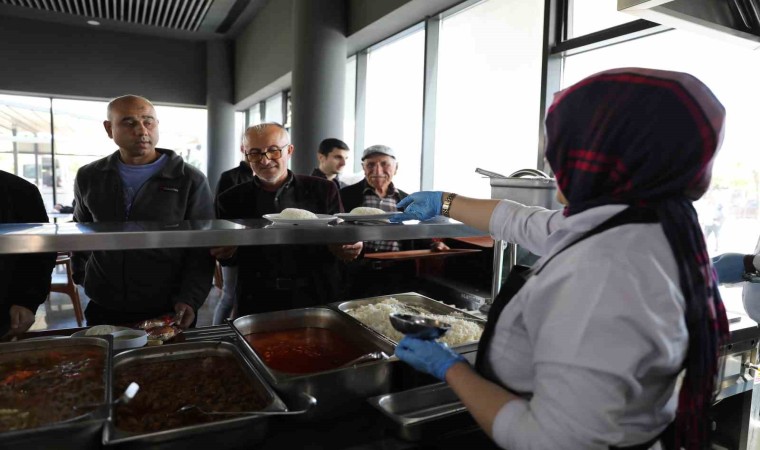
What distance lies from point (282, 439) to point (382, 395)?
0.23 metres

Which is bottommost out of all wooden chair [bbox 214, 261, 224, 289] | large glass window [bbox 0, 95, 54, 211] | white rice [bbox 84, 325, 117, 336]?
wooden chair [bbox 214, 261, 224, 289]

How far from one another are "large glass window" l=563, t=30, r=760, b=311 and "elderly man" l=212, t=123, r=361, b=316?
1397 millimetres

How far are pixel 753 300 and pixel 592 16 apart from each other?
164 cm

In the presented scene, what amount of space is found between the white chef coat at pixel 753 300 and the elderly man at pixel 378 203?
1.17 m

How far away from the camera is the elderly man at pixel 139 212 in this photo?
73.4 inches

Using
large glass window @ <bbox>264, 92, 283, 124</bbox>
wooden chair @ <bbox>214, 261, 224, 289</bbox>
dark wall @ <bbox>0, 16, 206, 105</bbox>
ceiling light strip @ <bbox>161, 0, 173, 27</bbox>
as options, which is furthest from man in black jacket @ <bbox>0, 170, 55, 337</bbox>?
dark wall @ <bbox>0, 16, 206, 105</bbox>

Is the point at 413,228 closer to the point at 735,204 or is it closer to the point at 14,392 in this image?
the point at 14,392

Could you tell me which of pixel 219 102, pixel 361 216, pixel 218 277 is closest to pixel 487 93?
pixel 361 216

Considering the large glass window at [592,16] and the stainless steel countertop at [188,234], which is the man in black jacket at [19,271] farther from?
the large glass window at [592,16]

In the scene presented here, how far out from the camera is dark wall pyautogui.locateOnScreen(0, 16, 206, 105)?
6793 mm

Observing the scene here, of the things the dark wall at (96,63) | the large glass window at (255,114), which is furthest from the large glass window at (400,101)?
the dark wall at (96,63)

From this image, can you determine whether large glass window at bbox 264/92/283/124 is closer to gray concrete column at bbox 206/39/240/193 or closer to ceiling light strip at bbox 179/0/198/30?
gray concrete column at bbox 206/39/240/193

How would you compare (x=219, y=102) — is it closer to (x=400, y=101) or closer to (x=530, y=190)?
(x=400, y=101)

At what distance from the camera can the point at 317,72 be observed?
445 cm
